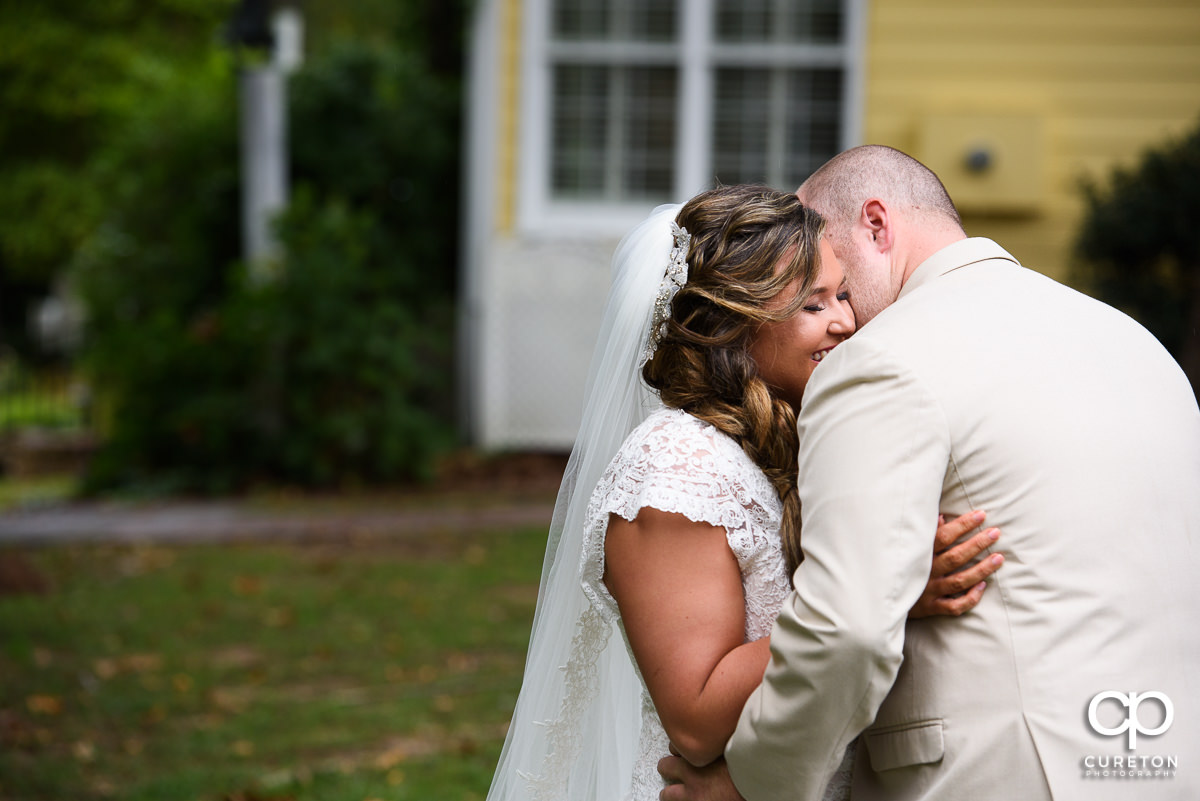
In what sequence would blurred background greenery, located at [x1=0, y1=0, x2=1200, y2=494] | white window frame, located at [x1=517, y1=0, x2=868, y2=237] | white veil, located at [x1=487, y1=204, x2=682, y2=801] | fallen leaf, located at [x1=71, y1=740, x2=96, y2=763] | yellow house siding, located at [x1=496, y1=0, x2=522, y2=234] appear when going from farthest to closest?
1. yellow house siding, located at [x1=496, y1=0, x2=522, y2=234]
2. white window frame, located at [x1=517, y1=0, x2=868, y2=237]
3. blurred background greenery, located at [x1=0, y1=0, x2=1200, y2=494]
4. fallen leaf, located at [x1=71, y1=740, x2=96, y2=763]
5. white veil, located at [x1=487, y1=204, x2=682, y2=801]

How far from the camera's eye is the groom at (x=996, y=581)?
193 cm

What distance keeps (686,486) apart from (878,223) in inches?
31.3

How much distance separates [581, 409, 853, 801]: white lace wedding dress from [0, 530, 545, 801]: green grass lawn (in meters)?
2.58

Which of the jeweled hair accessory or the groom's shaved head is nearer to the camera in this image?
the jeweled hair accessory

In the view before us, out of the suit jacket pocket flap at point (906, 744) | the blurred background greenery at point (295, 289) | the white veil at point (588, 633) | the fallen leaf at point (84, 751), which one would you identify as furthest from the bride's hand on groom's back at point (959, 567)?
the blurred background greenery at point (295, 289)

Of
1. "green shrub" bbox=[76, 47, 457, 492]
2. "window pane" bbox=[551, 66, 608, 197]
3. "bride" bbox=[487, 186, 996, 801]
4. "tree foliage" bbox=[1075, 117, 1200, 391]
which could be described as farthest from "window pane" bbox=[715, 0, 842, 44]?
"bride" bbox=[487, 186, 996, 801]

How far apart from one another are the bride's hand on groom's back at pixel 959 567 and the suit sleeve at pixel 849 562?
4.4 inches

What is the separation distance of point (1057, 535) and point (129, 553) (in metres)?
7.77

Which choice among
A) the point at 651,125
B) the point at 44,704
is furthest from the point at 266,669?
the point at 651,125

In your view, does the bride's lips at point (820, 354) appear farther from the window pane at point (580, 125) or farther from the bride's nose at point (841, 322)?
the window pane at point (580, 125)

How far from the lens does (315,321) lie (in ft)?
33.0

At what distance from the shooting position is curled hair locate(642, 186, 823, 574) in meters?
2.42

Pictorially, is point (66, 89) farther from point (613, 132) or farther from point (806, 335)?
point (806, 335)

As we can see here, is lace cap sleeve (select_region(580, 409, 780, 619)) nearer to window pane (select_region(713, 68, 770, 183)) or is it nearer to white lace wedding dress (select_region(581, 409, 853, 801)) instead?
white lace wedding dress (select_region(581, 409, 853, 801))
